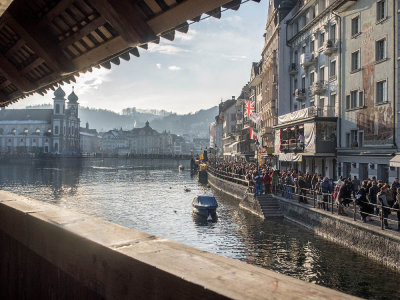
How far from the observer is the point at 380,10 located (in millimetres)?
28844

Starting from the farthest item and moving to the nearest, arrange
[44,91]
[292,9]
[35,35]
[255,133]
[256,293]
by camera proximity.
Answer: [292,9] → [255,133] → [44,91] → [35,35] → [256,293]

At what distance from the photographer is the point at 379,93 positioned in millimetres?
28938

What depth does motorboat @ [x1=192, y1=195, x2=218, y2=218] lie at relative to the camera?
32656 mm

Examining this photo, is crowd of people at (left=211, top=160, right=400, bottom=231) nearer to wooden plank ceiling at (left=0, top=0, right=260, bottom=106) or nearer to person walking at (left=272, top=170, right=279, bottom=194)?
person walking at (left=272, top=170, right=279, bottom=194)

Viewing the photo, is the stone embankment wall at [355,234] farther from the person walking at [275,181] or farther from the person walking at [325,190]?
the person walking at [275,181]

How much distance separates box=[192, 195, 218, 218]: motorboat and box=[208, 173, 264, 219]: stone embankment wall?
3272 millimetres

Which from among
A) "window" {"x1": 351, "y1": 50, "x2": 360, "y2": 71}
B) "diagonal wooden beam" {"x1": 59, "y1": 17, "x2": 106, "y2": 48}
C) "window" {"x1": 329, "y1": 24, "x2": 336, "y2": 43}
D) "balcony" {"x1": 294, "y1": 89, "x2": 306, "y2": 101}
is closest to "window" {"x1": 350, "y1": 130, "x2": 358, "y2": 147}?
"window" {"x1": 351, "y1": 50, "x2": 360, "y2": 71}

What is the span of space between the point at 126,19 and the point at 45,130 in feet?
569

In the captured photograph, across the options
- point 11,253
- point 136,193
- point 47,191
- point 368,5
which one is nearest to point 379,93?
point 368,5

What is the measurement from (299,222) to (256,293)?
85.0 ft

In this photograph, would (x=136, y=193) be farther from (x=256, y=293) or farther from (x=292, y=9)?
(x=256, y=293)

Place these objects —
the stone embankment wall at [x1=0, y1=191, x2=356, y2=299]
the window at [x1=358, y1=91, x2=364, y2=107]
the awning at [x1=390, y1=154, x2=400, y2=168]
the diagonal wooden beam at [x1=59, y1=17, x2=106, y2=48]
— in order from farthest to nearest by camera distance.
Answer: the window at [x1=358, y1=91, x2=364, y2=107] → the awning at [x1=390, y1=154, x2=400, y2=168] → the diagonal wooden beam at [x1=59, y1=17, x2=106, y2=48] → the stone embankment wall at [x1=0, y1=191, x2=356, y2=299]

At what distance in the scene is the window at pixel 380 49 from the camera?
1120 inches

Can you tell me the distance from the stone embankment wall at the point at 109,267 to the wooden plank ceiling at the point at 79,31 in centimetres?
274
